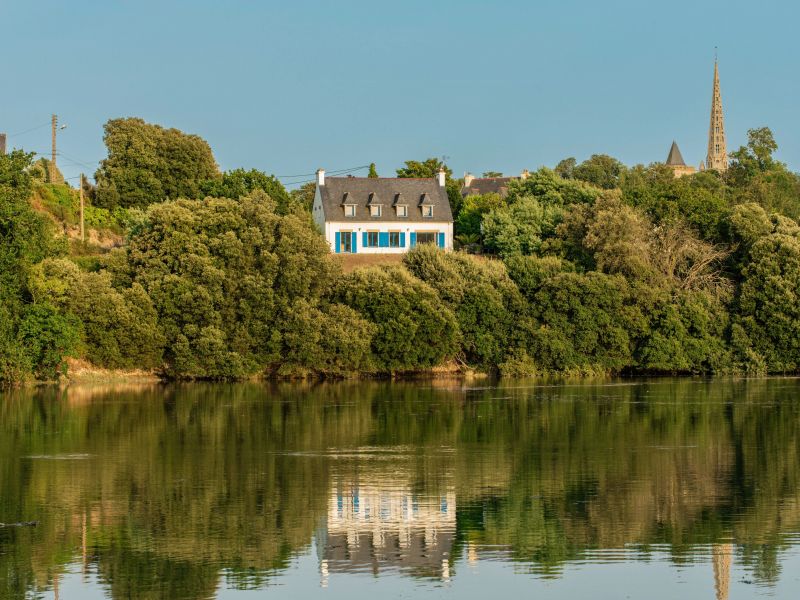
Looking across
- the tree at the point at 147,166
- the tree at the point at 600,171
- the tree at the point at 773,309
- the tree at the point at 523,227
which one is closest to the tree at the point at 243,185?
the tree at the point at 147,166

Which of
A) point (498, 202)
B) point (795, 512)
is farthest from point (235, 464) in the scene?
point (498, 202)

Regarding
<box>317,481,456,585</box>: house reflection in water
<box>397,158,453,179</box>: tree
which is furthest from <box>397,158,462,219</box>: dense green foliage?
<box>317,481,456,585</box>: house reflection in water

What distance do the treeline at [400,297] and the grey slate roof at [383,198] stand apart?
959cm

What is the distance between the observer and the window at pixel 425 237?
90.1 metres

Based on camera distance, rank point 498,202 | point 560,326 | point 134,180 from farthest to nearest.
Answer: point 498,202, point 134,180, point 560,326

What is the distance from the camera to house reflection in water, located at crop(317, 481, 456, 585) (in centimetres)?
2266

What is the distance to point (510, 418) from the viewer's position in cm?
4616

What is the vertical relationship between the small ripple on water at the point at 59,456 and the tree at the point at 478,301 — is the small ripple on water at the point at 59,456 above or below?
below

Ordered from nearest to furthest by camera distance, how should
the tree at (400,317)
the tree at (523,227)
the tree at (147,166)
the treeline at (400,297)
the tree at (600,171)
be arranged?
the treeline at (400,297), the tree at (400,317), the tree at (523,227), the tree at (147,166), the tree at (600,171)

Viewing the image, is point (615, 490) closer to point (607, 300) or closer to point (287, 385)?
point (287, 385)

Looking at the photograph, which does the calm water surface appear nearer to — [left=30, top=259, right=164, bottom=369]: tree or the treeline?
[left=30, top=259, right=164, bottom=369]: tree

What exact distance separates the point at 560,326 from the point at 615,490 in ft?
139

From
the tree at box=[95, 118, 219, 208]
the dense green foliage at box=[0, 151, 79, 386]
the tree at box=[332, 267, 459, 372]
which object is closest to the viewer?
the dense green foliage at box=[0, 151, 79, 386]

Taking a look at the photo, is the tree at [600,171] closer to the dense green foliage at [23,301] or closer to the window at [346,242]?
the window at [346,242]
